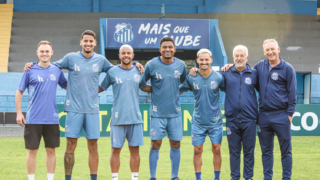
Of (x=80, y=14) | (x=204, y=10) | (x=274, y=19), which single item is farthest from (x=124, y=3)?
(x=274, y=19)

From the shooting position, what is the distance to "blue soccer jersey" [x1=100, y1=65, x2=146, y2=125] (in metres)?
5.68

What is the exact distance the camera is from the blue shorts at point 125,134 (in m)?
5.69

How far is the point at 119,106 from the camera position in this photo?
5.70 meters

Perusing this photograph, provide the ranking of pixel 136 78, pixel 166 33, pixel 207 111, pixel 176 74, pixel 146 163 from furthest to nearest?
pixel 166 33 → pixel 146 163 → pixel 176 74 → pixel 207 111 → pixel 136 78

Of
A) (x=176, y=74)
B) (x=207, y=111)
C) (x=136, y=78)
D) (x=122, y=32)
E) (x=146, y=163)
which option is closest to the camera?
(x=136, y=78)

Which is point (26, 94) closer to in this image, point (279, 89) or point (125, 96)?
point (125, 96)

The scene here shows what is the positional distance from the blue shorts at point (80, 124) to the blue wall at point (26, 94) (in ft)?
25.2

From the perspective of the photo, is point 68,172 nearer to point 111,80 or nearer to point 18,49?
point 111,80

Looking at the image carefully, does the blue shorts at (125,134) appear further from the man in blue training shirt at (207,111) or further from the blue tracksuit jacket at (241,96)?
the blue tracksuit jacket at (241,96)

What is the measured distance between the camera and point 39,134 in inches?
219

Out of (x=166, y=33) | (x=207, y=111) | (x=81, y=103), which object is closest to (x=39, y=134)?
(x=81, y=103)

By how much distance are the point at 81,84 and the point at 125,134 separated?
3.27 ft

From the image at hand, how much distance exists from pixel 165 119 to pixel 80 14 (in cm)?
1657

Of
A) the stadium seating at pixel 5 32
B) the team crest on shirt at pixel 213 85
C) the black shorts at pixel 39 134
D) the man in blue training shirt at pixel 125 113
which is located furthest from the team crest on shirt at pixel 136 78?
the stadium seating at pixel 5 32
